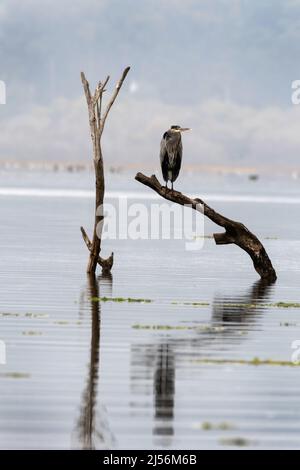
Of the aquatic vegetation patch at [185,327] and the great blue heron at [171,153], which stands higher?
the great blue heron at [171,153]

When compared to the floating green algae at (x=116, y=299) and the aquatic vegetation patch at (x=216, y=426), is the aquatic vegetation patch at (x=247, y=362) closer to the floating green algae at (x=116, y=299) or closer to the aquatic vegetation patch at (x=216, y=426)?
the aquatic vegetation patch at (x=216, y=426)

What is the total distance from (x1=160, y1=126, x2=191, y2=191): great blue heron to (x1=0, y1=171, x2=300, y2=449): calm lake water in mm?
2496

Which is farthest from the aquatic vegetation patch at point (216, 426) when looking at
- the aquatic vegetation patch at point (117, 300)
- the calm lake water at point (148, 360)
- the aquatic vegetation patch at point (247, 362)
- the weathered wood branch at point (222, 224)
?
the weathered wood branch at point (222, 224)

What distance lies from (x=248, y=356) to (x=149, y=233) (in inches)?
1569

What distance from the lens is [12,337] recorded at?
19.6 metres

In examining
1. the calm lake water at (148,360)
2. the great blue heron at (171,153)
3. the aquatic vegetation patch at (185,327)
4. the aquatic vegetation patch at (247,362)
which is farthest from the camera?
the great blue heron at (171,153)

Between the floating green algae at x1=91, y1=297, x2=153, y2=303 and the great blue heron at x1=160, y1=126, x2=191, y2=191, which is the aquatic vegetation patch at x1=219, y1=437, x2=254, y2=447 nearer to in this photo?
the floating green algae at x1=91, y1=297, x2=153, y2=303

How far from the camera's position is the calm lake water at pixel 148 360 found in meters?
13.1

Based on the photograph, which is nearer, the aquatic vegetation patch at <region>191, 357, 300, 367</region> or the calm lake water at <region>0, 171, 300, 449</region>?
the calm lake water at <region>0, 171, 300, 449</region>

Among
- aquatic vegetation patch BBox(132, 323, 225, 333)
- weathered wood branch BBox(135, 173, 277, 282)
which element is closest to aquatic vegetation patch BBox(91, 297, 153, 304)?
aquatic vegetation patch BBox(132, 323, 225, 333)

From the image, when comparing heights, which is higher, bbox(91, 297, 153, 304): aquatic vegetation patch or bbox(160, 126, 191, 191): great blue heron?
bbox(160, 126, 191, 191): great blue heron

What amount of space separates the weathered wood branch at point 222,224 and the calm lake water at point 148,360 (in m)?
0.76

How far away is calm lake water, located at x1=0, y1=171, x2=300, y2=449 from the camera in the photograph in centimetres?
1305

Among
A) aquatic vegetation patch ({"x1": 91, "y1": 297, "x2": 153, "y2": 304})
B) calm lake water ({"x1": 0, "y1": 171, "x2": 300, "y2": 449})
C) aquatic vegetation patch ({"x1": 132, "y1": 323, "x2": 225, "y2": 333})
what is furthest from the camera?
aquatic vegetation patch ({"x1": 91, "y1": 297, "x2": 153, "y2": 304})
